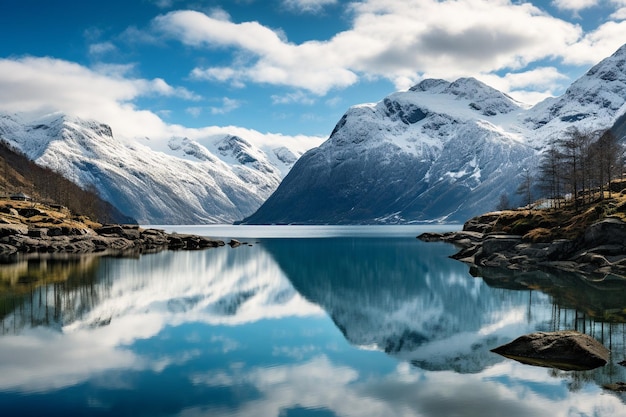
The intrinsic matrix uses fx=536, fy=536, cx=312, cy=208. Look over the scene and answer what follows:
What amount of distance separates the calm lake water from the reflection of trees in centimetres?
27

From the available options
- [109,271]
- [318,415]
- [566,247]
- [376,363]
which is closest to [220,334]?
[376,363]

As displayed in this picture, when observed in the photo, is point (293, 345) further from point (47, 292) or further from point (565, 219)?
point (565, 219)

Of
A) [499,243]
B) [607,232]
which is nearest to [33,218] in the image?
[499,243]

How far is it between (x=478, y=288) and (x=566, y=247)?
27.9 m

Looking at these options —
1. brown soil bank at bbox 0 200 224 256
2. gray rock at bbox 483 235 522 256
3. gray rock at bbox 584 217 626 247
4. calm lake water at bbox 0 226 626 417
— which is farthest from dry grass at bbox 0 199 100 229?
gray rock at bbox 584 217 626 247

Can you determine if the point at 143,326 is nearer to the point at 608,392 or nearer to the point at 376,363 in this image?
the point at 376,363

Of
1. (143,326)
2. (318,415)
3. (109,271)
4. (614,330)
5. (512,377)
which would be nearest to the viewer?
(318,415)

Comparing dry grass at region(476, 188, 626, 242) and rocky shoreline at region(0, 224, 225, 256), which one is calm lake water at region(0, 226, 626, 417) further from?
rocky shoreline at region(0, 224, 225, 256)

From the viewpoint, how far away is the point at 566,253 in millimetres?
85750

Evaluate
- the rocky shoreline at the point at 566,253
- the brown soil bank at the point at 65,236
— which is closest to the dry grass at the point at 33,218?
the brown soil bank at the point at 65,236

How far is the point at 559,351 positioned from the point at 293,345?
1727 centimetres

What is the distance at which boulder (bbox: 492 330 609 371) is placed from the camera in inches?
1200

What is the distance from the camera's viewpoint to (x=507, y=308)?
51938mm

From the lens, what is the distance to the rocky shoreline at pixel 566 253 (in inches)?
3031
